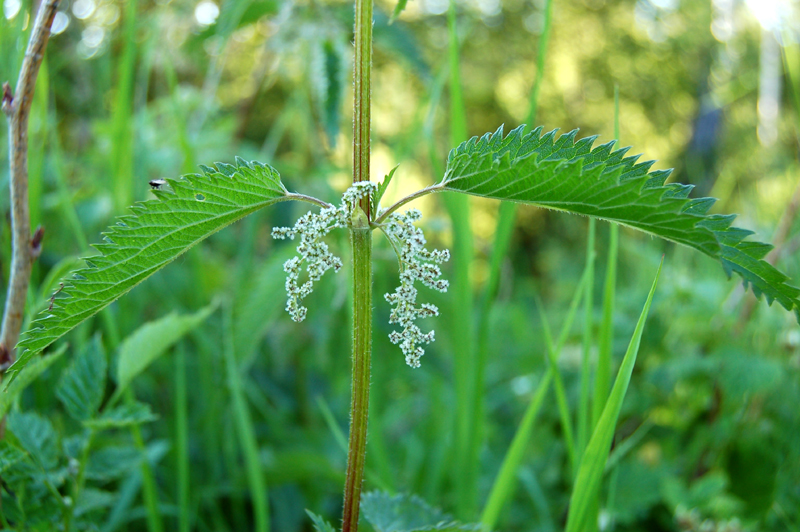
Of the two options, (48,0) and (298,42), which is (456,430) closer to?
(48,0)

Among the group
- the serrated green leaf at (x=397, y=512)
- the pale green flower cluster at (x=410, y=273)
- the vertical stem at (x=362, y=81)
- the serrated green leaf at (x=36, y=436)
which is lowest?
the serrated green leaf at (x=397, y=512)

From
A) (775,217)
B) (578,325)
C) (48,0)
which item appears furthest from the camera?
(775,217)

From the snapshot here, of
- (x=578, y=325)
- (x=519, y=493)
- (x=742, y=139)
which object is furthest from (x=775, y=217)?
(x=742, y=139)

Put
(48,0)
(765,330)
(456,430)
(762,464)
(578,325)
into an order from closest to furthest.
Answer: (48,0), (456,430), (762,464), (765,330), (578,325)

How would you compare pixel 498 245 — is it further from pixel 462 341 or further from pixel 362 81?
pixel 362 81

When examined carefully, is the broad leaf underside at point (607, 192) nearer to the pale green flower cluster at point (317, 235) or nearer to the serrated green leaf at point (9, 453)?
the pale green flower cluster at point (317, 235)

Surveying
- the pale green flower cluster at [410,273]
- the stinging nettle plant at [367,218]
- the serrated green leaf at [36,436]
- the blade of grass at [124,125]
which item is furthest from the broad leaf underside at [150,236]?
the blade of grass at [124,125]

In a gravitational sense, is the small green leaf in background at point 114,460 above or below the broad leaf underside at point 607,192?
below
